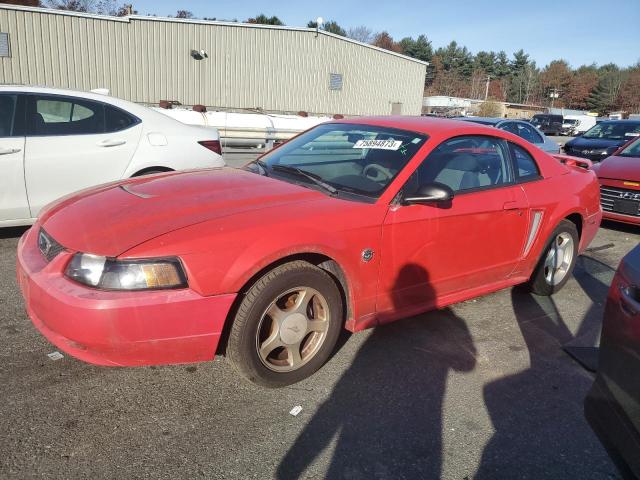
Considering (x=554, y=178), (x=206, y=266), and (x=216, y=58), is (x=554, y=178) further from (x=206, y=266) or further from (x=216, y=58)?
(x=216, y=58)

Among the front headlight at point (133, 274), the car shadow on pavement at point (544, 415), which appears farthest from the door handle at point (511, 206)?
the front headlight at point (133, 274)

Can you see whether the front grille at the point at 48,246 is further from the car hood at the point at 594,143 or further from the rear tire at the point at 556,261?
the car hood at the point at 594,143

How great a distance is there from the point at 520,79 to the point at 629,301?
10459cm

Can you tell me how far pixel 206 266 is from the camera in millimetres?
2373

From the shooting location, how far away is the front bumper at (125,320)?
7.43 feet

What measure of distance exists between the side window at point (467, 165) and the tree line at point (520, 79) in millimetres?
83194

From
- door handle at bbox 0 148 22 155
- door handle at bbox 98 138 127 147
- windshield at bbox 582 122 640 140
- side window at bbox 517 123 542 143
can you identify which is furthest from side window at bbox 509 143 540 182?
windshield at bbox 582 122 640 140

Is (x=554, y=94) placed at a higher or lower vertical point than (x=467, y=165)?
higher

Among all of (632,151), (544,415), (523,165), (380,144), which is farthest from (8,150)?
(632,151)

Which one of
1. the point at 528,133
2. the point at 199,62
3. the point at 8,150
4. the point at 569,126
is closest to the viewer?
the point at 8,150

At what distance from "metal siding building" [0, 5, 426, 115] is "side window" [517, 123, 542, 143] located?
58.7ft

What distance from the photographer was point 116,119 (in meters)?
5.08

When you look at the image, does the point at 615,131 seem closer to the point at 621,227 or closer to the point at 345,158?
the point at 621,227

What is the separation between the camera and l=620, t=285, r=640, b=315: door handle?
6.00 ft
